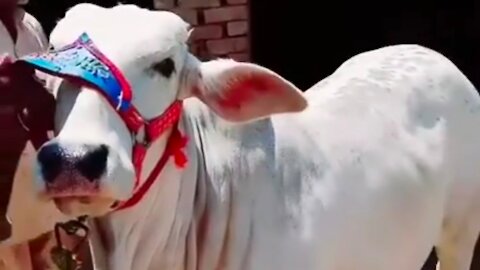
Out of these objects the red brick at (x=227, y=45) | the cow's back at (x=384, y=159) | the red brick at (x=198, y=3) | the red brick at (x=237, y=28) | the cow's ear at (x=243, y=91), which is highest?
the cow's ear at (x=243, y=91)

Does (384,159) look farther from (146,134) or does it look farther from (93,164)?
(93,164)

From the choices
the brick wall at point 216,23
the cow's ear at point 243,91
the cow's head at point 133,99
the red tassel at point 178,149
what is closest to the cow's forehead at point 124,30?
the cow's head at point 133,99

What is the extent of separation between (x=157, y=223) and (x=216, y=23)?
344 cm

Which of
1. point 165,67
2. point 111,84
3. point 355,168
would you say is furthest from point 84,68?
point 355,168

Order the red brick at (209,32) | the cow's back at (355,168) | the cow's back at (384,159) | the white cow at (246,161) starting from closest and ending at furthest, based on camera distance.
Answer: the white cow at (246,161) < the cow's back at (355,168) < the cow's back at (384,159) < the red brick at (209,32)

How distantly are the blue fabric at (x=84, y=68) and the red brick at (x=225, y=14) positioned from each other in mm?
3498

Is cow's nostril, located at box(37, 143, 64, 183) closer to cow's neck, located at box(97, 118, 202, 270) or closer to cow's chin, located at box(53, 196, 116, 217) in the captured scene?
cow's chin, located at box(53, 196, 116, 217)

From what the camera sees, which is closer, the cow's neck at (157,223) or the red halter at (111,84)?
the red halter at (111,84)

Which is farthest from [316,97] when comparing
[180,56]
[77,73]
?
[77,73]

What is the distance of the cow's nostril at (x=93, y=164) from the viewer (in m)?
2.62

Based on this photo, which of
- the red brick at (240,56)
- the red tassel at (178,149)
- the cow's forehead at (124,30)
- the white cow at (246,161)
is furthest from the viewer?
the red brick at (240,56)

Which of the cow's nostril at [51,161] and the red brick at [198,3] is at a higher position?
the cow's nostril at [51,161]

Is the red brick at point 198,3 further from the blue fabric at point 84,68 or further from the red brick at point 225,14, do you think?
the blue fabric at point 84,68

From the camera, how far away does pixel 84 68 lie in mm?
2785
